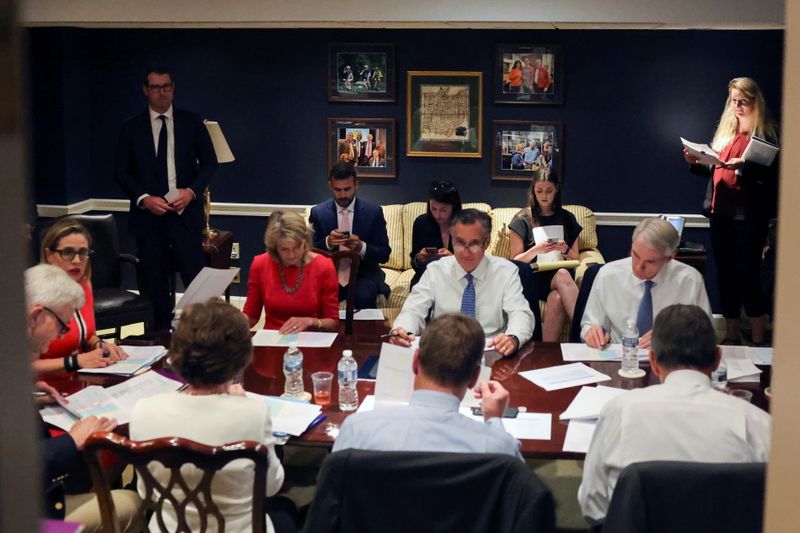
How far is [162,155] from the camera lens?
571 cm

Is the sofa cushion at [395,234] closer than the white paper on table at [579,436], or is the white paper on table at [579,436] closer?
the white paper on table at [579,436]

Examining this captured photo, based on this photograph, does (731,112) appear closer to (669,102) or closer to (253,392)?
(669,102)

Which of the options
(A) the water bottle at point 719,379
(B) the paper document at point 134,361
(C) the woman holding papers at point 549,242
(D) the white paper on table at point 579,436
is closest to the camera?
(D) the white paper on table at point 579,436

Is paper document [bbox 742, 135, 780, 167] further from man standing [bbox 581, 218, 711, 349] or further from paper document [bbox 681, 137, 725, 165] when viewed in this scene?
man standing [bbox 581, 218, 711, 349]

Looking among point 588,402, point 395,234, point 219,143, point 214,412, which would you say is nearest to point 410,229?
point 395,234

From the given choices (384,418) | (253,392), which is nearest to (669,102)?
(253,392)

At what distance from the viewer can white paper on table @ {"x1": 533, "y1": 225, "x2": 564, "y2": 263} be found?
578 cm

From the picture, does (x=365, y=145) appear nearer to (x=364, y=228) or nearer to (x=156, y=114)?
(x=364, y=228)

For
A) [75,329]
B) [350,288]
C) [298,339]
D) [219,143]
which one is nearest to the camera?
[75,329]

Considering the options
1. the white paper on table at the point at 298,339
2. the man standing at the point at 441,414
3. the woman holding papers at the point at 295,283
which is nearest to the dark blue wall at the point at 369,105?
A: the woman holding papers at the point at 295,283

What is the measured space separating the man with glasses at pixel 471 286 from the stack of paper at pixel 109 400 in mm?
1101

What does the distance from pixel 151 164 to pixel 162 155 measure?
86 millimetres

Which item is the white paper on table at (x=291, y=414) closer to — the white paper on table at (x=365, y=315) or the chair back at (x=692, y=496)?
the chair back at (x=692, y=496)

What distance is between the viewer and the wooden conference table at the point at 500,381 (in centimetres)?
284
